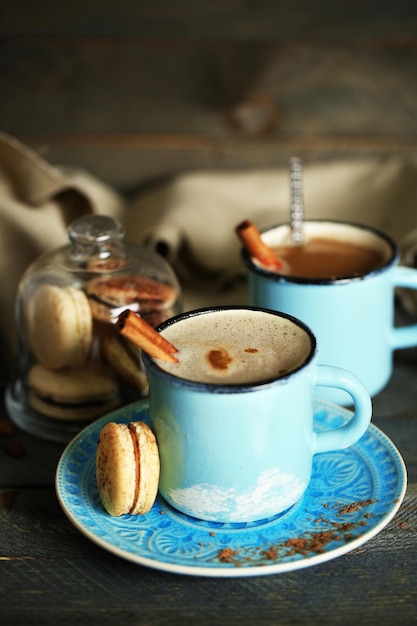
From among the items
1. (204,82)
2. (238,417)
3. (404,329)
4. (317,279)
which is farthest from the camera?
(204,82)

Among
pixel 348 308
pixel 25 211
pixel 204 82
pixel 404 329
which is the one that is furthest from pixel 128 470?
pixel 204 82

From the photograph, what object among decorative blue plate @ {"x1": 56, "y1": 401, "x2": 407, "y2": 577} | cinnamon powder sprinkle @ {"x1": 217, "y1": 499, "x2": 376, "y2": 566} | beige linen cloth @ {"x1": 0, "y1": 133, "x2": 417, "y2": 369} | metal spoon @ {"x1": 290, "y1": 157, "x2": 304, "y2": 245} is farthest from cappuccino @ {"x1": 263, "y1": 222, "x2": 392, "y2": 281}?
cinnamon powder sprinkle @ {"x1": 217, "y1": 499, "x2": 376, "y2": 566}

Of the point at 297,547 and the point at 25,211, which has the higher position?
the point at 25,211

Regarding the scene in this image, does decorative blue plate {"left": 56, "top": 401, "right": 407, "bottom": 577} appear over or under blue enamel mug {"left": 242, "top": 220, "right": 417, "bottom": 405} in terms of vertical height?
under

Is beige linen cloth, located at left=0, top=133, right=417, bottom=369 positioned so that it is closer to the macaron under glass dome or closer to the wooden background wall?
the wooden background wall

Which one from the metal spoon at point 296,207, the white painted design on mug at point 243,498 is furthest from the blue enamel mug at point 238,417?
the metal spoon at point 296,207

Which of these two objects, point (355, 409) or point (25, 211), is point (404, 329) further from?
point (25, 211)

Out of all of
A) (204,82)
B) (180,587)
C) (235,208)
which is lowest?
(180,587)
